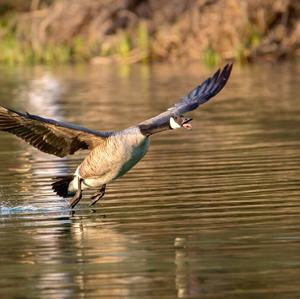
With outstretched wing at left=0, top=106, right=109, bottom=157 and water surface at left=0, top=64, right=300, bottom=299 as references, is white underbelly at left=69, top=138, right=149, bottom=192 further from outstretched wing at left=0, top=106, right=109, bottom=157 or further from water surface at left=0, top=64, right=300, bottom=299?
outstretched wing at left=0, top=106, right=109, bottom=157

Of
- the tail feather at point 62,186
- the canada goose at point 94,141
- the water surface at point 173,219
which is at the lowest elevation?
the water surface at point 173,219

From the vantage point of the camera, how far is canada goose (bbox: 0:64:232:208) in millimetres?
11625

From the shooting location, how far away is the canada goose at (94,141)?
1162cm

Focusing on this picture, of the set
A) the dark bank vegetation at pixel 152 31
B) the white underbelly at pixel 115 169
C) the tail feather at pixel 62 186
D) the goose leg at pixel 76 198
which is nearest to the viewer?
the white underbelly at pixel 115 169

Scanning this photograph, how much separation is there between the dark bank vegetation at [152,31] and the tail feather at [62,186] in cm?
2447

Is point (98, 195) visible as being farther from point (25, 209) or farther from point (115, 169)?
point (25, 209)

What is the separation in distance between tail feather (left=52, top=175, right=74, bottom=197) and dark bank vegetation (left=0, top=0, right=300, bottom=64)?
24.5 m

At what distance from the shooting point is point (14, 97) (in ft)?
92.8

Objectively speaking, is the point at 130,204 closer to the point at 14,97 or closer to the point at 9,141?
the point at 9,141

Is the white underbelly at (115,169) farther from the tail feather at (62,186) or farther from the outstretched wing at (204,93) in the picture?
the outstretched wing at (204,93)

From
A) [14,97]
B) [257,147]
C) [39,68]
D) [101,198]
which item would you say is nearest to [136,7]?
[39,68]

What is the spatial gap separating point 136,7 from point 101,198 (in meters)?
31.4

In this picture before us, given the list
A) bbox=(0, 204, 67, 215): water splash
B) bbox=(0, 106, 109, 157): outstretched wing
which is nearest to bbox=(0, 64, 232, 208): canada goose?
bbox=(0, 106, 109, 157): outstretched wing

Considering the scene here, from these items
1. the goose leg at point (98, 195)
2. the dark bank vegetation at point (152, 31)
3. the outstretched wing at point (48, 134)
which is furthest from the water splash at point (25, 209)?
the dark bank vegetation at point (152, 31)
